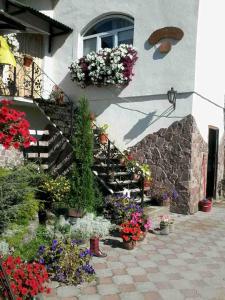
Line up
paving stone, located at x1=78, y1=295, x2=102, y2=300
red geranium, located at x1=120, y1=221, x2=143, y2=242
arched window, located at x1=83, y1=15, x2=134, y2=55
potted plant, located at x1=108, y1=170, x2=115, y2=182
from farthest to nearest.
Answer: arched window, located at x1=83, y1=15, x2=134, y2=55 → potted plant, located at x1=108, y1=170, x2=115, y2=182 → red geranium, located at x1=120, y1=221, x2=143, y2=242 → paving stone, located at x1=78, y1=295, x2=102, y2=300

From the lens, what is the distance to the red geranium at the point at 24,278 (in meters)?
3.55

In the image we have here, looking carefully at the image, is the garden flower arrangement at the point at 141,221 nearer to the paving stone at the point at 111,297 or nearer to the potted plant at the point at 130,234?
the potted plant at the point at 130,234

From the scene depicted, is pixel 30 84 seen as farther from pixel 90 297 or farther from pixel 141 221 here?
pixel 90 297

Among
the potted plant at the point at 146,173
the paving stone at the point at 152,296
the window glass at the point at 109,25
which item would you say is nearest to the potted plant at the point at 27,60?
the window glass at the point at 109,25

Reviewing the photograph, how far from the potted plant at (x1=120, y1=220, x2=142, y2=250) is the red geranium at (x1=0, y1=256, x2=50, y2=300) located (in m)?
2.22

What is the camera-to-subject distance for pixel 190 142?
8727 mm

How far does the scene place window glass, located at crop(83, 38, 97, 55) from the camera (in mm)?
10820

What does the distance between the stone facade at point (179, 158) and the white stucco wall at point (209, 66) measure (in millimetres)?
525

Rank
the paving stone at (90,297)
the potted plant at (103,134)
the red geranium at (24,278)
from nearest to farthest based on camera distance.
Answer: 1. the red geranium at (24,278)
2. the paving stone at (90,297)
3. the potted plant at (103,134)

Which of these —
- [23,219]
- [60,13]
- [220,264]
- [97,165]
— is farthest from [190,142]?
[60,13]

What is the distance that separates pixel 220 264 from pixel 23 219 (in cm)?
320

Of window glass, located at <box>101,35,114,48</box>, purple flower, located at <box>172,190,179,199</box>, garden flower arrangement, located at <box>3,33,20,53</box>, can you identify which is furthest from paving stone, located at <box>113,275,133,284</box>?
garden flower arrangement, located at <box>3,33,20,53</box>

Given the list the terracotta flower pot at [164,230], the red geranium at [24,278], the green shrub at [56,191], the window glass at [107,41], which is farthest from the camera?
the window glass at [107,41]

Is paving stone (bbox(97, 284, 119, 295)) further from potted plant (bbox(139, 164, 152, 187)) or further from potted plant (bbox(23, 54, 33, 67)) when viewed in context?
potted plant (bbox(23, 54, 33, 67))
